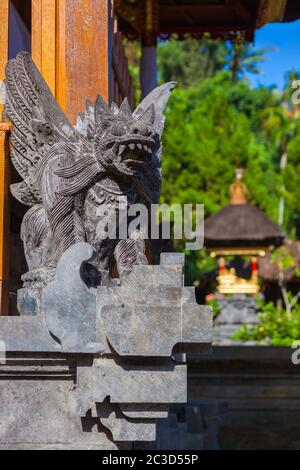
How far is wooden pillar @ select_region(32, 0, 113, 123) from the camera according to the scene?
5328 millimetres

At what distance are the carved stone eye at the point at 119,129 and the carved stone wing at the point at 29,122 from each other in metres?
0.38

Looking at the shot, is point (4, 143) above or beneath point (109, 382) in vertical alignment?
above

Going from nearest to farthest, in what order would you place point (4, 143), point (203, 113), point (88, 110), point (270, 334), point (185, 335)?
point (185, 335), point (88, 110), point (4, 143), point (270, 334), point (203, 113)

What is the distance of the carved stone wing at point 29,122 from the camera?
456 cm

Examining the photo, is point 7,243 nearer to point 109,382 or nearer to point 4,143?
point 4,143

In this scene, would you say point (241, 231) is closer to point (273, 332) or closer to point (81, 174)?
point (273, 332)

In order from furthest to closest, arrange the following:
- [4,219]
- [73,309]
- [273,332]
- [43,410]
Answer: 1. [273,332]
2. [4,219]
3. [43,410]
4. [73,309]

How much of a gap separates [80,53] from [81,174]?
147 centimetres

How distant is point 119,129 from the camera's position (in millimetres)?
4152

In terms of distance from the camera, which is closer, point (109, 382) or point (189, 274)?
point (109, 382)

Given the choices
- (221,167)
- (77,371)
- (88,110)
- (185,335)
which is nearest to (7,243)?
(88,110)

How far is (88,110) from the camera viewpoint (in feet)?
14.8
